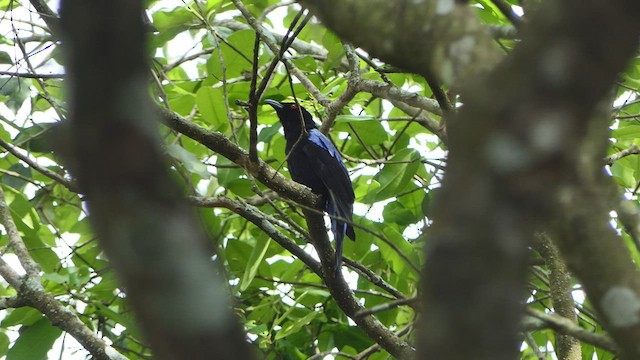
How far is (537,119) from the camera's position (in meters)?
1.59

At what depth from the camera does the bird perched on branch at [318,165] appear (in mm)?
6188

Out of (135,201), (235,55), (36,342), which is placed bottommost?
(135,201)

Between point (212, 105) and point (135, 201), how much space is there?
3.65 meters

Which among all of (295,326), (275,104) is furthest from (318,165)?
(295,326)

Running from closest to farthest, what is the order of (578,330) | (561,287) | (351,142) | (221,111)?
(578,330)
(561,287)
(221,111)
(351,142)

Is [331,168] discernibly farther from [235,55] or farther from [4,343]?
[4,343]

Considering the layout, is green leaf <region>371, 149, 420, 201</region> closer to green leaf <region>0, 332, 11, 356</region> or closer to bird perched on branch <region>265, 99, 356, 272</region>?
bird perched on branch <region>265, 99, 356, 272</region>

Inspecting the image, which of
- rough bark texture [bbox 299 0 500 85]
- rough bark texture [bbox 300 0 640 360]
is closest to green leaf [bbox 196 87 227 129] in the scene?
rough bark texture [bbox 299 0 500 85]

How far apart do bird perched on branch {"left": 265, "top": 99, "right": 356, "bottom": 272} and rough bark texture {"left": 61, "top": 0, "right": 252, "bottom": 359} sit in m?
4.21

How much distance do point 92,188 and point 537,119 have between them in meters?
0.78

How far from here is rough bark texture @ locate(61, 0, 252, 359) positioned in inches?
58.0

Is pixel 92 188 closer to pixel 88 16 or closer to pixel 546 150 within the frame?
pixel 88 16

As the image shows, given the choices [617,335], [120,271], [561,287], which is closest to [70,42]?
[120,271]

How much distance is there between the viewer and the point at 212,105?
5109 millimetres
